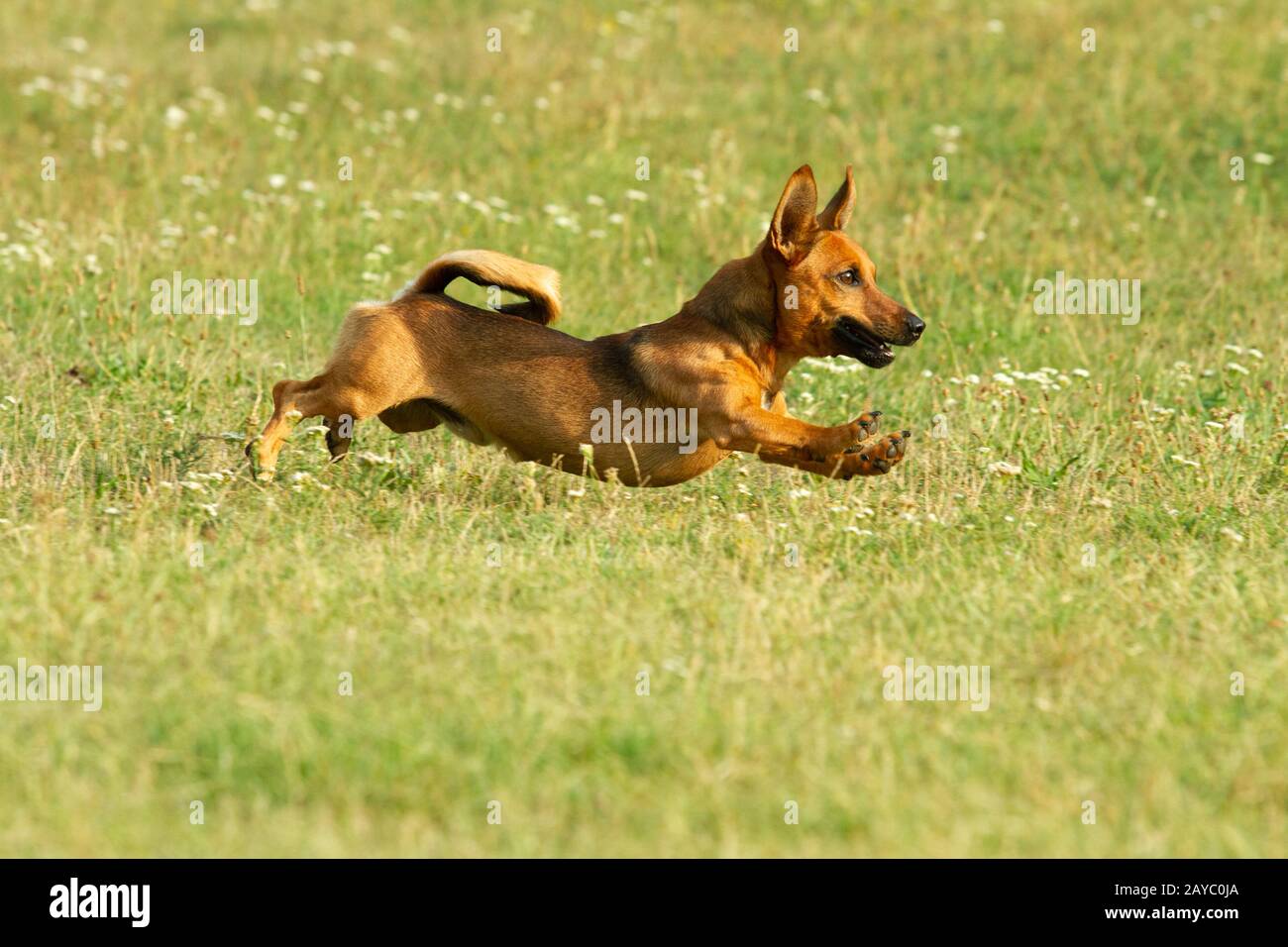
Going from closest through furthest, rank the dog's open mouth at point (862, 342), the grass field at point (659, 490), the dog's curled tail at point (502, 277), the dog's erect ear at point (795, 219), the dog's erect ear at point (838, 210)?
the grass field at point (659, 490) → the dog's erect ear at point (795, 219) → the dog's open mouth at point (862, 342) → the dog's erect ear at point (838, 210) → the dog's curled tail at point (502, 277)

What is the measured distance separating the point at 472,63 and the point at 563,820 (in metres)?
10.9

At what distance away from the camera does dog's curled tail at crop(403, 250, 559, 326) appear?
6957 millimetres

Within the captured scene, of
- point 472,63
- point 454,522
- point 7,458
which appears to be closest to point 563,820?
point 454,522

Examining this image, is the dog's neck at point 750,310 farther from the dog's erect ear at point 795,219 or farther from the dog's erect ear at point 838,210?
the dog's erect ear at point 838,210

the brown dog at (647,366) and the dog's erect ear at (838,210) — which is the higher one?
the dog's erect ear at (838,210)

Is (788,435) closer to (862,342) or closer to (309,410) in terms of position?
(862,342)

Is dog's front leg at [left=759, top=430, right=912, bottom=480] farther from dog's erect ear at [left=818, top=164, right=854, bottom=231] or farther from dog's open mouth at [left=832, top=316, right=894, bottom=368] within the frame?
dog's erect ear at [left=818, top=164, right=854, bottom=231]

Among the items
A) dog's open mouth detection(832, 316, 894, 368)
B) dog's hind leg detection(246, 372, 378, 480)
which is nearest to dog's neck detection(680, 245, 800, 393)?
dog's open mouth detection(832, 316, 894, 368)

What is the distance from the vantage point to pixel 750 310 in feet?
21.9

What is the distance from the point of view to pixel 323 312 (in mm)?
9766

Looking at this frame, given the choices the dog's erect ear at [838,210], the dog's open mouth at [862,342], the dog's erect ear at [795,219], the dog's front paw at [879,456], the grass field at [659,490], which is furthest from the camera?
the dog's erect ear at [838,210]

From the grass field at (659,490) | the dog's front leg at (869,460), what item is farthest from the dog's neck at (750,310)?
the grass field at (659,490)

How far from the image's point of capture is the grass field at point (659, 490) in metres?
4.36

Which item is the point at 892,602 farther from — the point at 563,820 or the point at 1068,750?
the point at 563,820
